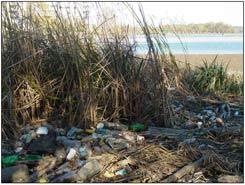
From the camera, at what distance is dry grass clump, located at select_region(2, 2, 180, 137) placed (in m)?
3.73

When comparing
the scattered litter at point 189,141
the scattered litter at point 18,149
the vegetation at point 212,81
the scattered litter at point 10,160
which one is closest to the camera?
the scattered litter at point 10,160

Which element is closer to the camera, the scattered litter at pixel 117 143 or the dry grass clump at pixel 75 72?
the scattered litter at pixel 117 143

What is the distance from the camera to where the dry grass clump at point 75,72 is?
3730 millimetres

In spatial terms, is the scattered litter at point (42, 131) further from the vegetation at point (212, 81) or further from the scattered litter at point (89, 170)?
the vegetation at point (212, 81)

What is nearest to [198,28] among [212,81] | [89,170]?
[212,81]

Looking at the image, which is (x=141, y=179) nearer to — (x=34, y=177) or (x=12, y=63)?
(x=34, y=177)

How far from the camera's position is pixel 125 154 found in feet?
10.3

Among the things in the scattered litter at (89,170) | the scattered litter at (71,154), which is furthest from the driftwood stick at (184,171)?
the scattered litter at (71,154)

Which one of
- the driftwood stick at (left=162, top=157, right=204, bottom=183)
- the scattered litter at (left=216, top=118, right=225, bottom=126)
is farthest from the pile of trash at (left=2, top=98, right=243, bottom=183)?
the scattered litter at (left=216, top=118, right=225, bottom=126)

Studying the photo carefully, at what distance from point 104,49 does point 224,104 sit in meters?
1.60

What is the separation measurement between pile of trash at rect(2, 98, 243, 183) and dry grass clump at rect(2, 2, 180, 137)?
183 mm

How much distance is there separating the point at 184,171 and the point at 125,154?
19.1 inches

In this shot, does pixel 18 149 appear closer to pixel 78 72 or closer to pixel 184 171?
pixel 78 72

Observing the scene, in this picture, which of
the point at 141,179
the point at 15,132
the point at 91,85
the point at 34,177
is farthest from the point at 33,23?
the point at 141,179
